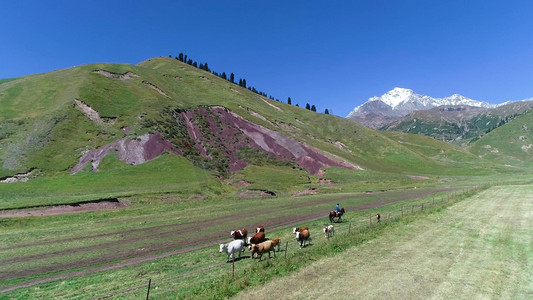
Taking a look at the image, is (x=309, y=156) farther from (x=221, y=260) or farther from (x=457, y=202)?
(x=221, y=260)

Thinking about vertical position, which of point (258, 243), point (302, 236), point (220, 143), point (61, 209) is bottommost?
point (258, 243)

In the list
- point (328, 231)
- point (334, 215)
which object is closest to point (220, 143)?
point (334, 215)

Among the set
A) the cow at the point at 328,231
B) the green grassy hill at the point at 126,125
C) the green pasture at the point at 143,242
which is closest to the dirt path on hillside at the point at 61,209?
the green pasture at the point at 143,242

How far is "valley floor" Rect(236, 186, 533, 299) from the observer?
648 inches

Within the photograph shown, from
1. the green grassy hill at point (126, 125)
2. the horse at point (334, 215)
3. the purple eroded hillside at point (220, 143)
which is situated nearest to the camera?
the horse at point (334, 215)

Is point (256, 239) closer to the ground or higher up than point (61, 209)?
closer to the ground

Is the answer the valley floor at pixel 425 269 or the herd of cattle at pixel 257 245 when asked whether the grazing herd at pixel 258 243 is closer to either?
the herd of cattle at pixel 257 245

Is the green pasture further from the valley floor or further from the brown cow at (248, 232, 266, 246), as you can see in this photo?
the brown cow at (248, 232, 266, 246)

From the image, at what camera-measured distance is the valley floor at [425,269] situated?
16.5 metres

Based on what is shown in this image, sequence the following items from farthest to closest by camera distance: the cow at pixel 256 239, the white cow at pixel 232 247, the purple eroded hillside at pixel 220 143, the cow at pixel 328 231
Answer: the purple eroded hillside at pixel 220 143, the cow at pixel 328 231, the cow at pixel 256 239, the white cow at pixel 232 247

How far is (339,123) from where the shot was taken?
608ft

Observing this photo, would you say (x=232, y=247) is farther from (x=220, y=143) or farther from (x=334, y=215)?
(x=220, y=143)

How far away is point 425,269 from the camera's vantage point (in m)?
19.7

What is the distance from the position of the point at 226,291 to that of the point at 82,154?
7564 centimetres
